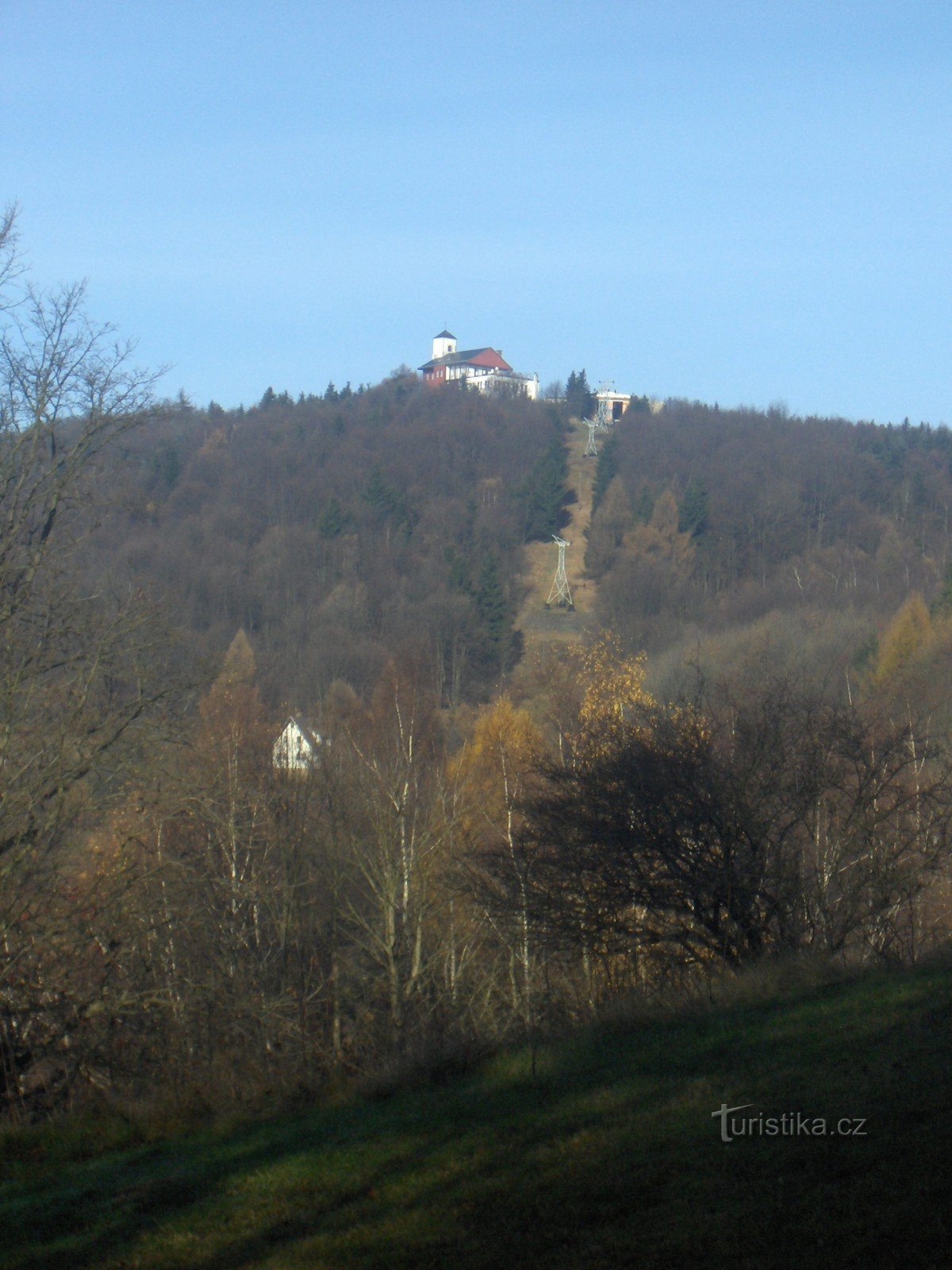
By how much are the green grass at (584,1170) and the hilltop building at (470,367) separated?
145 m

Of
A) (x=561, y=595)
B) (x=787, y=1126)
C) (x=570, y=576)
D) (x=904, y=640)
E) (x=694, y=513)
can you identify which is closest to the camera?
(x=787, y=1126)

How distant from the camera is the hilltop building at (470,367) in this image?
15738 cm

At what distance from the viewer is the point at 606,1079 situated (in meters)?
6.97

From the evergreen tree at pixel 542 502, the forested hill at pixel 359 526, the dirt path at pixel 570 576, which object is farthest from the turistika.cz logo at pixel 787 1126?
the evergreen tree at pixel 542 502

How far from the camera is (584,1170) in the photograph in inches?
208

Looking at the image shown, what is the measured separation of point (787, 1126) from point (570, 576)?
9248 centimetres

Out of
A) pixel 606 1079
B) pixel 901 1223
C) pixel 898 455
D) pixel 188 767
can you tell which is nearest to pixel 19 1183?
pixel 606 1079

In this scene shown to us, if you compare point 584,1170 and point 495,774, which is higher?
point 584,1170

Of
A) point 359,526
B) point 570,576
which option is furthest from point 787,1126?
point 570,576

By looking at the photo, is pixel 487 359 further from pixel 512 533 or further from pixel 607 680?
pixel 607 680

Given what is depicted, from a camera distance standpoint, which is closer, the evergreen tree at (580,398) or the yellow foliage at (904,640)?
the yellow foliage at (904,640)

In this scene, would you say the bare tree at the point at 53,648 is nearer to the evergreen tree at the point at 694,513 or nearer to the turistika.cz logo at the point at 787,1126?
the turistika.cz logo at the point at 787,1126

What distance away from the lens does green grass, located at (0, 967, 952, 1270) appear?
14.3ft

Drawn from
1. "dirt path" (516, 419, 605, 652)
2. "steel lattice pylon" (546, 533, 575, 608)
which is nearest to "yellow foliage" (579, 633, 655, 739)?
"dirt path" (516, 419, 605, 652)
